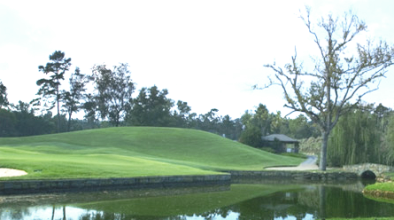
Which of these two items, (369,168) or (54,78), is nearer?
(369,168)

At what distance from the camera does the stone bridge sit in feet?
106

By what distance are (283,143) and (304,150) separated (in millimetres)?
14209

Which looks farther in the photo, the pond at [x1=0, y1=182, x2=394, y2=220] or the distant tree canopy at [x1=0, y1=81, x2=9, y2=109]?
the distant tree canopy at [x1=0, y1=81, x2=9, y2=109]

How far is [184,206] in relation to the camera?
1550cm

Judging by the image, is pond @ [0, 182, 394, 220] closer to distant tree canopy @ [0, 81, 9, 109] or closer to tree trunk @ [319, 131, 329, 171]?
tree trunk @ [319, 131, 329, 171]

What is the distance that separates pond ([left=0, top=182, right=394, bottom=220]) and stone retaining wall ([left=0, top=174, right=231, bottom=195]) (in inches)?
32.5

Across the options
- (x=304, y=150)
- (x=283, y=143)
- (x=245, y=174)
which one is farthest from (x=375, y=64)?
(x=304, y=150)

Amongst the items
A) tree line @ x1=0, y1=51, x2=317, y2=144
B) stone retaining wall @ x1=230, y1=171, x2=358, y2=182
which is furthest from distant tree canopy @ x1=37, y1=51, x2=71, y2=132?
stone retaining wall @ x1=230, y1=171, x2=358, y2=182

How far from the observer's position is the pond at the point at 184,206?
43.3 feet

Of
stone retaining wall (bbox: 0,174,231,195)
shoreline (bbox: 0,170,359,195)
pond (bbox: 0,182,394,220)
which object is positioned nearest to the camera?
pond (bbox: 0,182,394,220)

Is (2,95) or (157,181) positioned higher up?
(2,95)

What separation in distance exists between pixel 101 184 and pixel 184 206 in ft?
19.1

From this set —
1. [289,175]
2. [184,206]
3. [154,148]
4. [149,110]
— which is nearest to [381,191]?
[184,206]

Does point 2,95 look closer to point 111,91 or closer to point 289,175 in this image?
point 111,91
